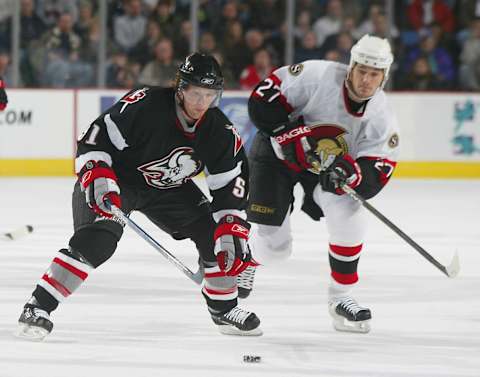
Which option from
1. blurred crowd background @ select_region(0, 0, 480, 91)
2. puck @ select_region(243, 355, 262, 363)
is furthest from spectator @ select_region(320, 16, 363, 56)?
puck @ select_region(243, 355, 262, 363)

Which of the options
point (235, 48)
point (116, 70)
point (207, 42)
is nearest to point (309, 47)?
point (235, 48)

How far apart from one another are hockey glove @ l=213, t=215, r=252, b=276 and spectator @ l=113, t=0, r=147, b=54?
5.74 metres

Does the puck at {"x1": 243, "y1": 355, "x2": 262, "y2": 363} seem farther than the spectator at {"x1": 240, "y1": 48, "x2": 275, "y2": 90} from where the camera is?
No

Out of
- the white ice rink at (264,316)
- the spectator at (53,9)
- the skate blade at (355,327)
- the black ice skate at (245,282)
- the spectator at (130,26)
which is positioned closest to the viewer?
the white ice rink at (264,316)

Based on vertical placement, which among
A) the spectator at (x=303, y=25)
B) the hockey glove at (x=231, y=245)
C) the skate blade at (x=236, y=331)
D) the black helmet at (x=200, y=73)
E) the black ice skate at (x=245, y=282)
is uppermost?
the black helmet at (x=200, y=73)

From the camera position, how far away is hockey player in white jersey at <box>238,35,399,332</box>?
3.70 m

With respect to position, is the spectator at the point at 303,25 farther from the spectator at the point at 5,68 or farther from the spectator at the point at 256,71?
the spectator at the point at 5,68

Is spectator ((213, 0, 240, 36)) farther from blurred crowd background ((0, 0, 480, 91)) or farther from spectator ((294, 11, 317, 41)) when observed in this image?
spectator ((294, 11, 317, 41))

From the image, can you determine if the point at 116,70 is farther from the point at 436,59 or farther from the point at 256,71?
the point at 436,59

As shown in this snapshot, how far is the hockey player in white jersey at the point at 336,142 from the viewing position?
3699 millimetres

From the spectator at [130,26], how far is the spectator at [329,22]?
1.35 metres

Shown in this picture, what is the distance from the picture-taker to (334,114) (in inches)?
150

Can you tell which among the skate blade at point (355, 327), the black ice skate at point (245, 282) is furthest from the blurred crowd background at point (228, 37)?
the skate blade at point (355, 327)

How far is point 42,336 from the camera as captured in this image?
3.34m
